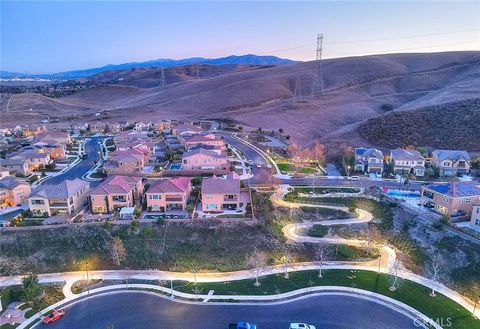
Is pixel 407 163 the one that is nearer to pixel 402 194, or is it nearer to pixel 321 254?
pixel 402 194

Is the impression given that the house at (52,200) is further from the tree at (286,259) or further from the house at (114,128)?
the house at (114,128)

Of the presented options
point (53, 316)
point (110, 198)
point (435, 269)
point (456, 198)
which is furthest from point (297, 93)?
point (53, 316)

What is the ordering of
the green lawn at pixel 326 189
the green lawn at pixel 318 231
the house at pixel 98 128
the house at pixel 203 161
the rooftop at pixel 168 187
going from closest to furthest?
the green lawn at pixel 318 231, the rooftop at pixel 168 187, the green lawn at pixel 326 189, the house at pixel 203 161, the house at pixel 98 128

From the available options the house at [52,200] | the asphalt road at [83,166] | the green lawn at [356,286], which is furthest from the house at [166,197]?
the asphalt road at [83,166]

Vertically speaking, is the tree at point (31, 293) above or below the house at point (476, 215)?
below

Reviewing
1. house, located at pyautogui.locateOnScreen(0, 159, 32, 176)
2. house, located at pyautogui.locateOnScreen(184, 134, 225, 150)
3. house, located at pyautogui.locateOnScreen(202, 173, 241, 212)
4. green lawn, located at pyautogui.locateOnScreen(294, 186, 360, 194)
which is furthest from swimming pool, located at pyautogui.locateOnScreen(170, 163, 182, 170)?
house, located at pyautogui.locateOnScreen(0, 159, 32, 176)

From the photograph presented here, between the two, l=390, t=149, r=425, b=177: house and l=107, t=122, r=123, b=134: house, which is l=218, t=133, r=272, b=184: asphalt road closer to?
l=390, t=149, r=425, b=177: house
